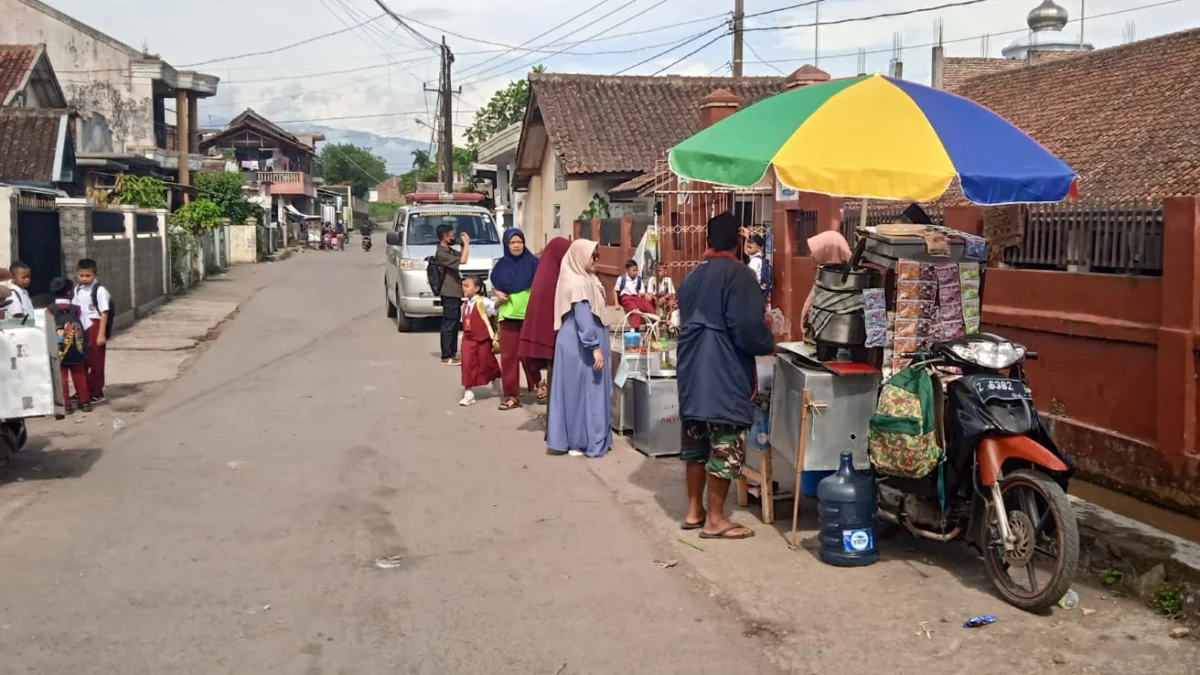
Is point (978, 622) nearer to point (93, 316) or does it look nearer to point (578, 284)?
point (578, 284)

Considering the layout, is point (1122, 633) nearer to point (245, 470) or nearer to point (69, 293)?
point (245, 470)

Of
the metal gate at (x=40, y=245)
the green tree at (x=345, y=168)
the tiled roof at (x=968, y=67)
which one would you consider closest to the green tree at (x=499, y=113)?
the tiled roof at (x=968, y=67)

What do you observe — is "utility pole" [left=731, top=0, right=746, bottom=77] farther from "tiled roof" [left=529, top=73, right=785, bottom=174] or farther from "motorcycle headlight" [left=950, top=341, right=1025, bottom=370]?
"motorcycle headlight" [left=950, top=341, right=1025, bottom=370]

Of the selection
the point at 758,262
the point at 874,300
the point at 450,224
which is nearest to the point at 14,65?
the point at 450,224

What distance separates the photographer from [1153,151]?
17.5m

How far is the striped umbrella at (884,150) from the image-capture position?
19.3 feet

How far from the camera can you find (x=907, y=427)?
18.3ft

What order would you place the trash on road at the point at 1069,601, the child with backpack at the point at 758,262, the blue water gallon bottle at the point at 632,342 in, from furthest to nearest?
the child with backpack at the point at 758,262 < the blue water gallon bottle at the point at 632,342 < the trash on road at the point at 1069,601

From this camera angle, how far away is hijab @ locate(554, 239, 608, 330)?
895 centimetres

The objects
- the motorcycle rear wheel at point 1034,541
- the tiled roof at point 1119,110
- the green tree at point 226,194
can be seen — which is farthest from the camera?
the green tree at point 226,194

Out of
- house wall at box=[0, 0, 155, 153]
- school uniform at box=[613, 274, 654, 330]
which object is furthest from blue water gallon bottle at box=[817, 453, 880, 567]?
house wall at box=[0, 0, 155, 153]

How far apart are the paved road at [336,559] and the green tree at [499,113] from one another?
5006 centimetres

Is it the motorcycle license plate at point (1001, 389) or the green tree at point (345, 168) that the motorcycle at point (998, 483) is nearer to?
the motorcycle license plate at point (1001, 389)

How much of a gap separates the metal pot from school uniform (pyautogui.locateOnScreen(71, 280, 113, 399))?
24.5 feet
